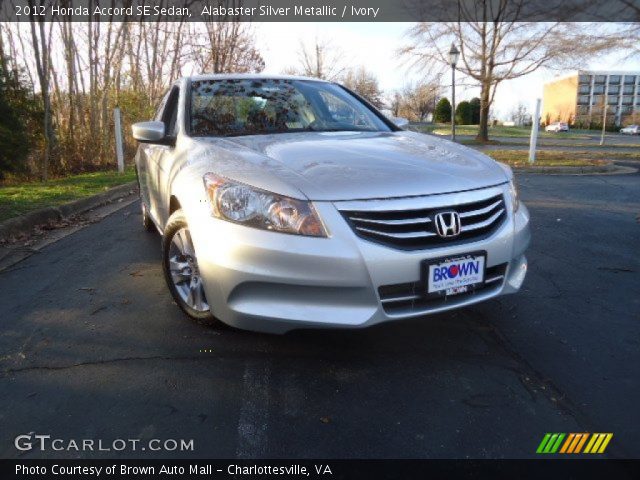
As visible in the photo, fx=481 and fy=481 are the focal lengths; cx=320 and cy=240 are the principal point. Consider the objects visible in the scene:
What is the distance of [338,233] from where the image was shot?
81.7 inches

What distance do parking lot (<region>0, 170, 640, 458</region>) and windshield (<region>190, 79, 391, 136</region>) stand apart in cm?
127

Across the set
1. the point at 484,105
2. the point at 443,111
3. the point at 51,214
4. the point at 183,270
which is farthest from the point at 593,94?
the point at 183,270

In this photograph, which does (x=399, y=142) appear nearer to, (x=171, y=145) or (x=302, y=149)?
(x=302, y=149)

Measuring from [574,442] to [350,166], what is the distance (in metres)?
1.50

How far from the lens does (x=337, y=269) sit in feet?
6.75

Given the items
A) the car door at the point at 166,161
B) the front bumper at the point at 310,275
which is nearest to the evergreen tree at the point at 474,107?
the car door at the point at 166,161

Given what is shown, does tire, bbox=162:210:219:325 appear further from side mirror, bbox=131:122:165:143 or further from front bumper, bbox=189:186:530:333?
side mirror, bbox=131:122:165:143

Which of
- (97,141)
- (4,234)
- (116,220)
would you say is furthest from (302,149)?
(97,141)

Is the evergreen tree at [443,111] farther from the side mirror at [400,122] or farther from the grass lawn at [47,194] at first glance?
the side mirror at [400,122]

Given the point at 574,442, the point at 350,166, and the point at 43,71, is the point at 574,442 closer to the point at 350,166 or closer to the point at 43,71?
the point at 350,166

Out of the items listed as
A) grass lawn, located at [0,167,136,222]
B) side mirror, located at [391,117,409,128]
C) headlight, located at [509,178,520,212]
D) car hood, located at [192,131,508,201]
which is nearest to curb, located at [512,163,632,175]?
side mirror, located at [391,117,409,128]
